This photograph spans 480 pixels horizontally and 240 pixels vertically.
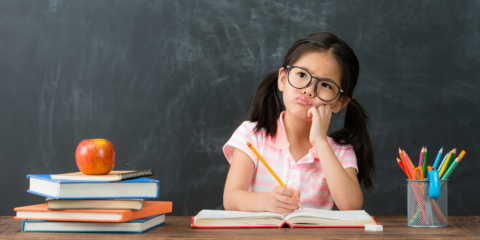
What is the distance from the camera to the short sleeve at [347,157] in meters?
1.34

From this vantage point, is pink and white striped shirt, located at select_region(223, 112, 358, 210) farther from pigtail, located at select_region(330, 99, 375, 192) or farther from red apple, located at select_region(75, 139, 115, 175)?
red apple, located at select_region(75, 139, 115, 175)

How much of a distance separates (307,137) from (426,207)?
1.85 feet

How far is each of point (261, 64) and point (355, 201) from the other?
0.95 metres

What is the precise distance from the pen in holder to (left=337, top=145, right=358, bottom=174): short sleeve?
1.41 feet

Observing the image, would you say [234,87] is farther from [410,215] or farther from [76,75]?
[410,215]

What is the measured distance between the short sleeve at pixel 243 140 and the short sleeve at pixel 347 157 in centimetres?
29

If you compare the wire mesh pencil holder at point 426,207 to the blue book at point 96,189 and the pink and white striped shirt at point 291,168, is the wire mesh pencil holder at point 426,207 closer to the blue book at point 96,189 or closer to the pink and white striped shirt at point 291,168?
the pink and white striped shirt at point 291,168

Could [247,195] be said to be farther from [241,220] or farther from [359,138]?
[359,138]

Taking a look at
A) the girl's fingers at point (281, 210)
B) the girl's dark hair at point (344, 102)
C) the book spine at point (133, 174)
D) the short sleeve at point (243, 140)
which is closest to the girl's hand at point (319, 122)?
the girl's dark hair at point (344, 102)

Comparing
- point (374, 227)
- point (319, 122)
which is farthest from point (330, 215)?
point (319, 122)

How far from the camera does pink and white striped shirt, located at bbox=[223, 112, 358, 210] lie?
1338 millimetres

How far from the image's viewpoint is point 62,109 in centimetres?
189

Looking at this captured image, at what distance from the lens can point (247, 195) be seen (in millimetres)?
1127

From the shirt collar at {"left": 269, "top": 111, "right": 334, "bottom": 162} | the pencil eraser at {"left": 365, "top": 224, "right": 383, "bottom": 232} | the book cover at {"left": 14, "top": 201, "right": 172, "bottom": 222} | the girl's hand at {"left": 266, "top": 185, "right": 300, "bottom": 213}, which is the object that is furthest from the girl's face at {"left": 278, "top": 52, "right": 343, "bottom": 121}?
the book cover at {"left": 14, "top": 201, "right": 172, "bottom": 222}
